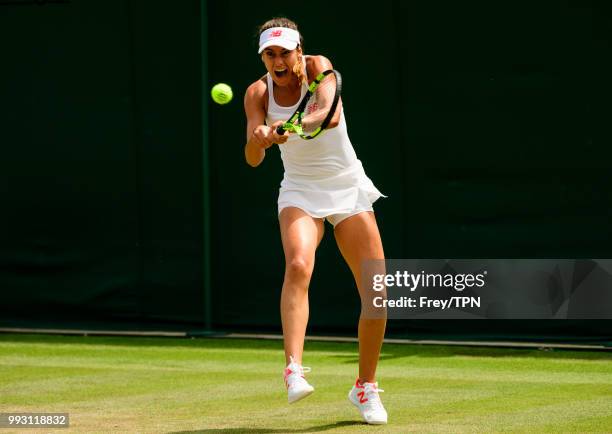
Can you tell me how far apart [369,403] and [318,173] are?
1007 mm

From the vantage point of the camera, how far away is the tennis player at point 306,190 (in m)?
5.38

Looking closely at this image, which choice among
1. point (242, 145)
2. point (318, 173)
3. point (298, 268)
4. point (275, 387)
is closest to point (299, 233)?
point (298, 268)

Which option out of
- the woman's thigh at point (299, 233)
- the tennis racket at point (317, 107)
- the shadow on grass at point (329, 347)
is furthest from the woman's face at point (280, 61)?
the shadow on grass at point (329, 347)

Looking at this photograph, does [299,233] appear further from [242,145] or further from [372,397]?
[242,145]

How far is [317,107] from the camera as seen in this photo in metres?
5.48

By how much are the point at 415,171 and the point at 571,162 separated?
3.55ft

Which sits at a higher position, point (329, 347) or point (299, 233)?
point (299, 233)

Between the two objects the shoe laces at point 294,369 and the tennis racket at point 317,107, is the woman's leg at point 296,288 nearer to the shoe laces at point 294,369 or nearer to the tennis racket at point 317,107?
the shoe laces at point 294,369

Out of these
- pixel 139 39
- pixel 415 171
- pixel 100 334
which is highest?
pixel 139 39

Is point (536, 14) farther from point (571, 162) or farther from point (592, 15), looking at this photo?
point (571, 162)

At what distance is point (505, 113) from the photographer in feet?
28.6

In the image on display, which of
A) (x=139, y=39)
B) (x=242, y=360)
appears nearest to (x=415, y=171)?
(x=242, y=360)

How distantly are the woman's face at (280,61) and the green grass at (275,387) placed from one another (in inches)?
58.1

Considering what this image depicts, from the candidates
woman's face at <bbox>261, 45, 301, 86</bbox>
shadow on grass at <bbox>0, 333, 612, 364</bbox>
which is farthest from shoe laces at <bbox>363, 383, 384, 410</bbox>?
shadow on grass at <bbox>0, 333, 612, 364</bbox>
